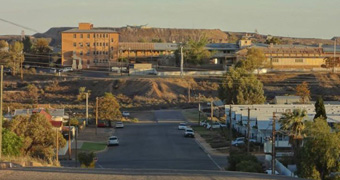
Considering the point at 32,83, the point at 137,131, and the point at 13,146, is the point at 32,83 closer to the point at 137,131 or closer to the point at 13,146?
the point at 137,131

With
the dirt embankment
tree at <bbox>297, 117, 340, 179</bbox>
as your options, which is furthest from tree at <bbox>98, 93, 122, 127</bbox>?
tree at <bbox>297, 117, 340, 179</bbox>

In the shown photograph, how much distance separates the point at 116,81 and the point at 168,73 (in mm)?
10767

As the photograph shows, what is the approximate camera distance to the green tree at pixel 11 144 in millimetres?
32438

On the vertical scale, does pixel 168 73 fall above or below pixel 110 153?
above

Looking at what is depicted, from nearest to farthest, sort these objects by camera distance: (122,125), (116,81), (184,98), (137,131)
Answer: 1. (137,131)
2. (122,125)
3. (184,98)
4. (116,81)

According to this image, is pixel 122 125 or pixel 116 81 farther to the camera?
pixel 116 81

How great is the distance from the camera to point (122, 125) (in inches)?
2591

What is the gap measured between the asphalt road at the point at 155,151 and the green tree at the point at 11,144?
6.14 metres

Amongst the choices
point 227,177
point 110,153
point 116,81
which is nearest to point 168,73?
point 116,81

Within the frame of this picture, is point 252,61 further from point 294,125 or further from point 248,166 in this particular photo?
point 248,166

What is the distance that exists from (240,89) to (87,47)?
55683 mm

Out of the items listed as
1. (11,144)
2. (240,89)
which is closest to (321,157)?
(11,144)

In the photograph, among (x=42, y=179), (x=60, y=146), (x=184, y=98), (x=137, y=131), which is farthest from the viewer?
(x=184, y=98)

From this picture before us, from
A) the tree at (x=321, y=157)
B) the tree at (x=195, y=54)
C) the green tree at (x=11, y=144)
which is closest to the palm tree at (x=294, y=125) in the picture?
the tree at (x=321, y=157)
